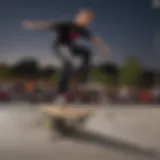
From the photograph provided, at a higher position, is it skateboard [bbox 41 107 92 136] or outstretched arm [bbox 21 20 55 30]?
outstretched arm [bbox 21 20 55 30]

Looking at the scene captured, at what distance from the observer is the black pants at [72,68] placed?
47.7 inches

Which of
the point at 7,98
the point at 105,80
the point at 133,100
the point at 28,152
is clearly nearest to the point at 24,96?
the point at 7,98

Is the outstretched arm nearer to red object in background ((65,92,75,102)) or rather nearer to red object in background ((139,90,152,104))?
red object in background ((65,92,75,102))

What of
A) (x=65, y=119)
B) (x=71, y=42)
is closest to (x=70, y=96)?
(x=65, y=119)

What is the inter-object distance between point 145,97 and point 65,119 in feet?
1.03

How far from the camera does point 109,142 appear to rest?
1176mm

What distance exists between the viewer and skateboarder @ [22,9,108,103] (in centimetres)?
120

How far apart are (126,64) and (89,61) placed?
14 cm

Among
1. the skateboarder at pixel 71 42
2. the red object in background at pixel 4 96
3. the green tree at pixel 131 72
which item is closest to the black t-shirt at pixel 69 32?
the skateboarder at pixel 71 42

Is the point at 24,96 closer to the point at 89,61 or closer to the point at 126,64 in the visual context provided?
the point at 89,61

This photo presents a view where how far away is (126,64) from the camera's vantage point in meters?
1.20

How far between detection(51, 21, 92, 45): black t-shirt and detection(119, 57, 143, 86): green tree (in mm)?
176

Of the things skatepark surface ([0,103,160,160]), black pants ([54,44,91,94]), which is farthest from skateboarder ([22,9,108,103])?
skatepark surface ([0,103,160,160])

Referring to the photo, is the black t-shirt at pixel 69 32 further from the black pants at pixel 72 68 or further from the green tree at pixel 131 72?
the green tree at pixel 131 72
